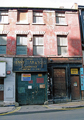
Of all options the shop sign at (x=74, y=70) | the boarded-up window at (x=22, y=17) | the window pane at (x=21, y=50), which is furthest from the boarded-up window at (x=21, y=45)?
the shop sign at (x=74, y=70)

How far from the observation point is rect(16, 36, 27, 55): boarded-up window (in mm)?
12873

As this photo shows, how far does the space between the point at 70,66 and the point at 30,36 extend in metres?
4.66

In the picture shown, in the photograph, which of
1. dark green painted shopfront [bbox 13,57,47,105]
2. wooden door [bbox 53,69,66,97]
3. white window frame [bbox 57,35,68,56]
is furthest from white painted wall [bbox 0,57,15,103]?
white window frame [bbox 57,35,68,56]

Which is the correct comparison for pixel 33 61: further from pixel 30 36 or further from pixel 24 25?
pixel 24 25

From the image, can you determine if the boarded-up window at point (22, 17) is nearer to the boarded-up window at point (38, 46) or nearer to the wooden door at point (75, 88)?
the boarded-up window at point (38, 46)

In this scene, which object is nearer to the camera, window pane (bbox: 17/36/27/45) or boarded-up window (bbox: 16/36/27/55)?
boarded-up window (bbox: 16/36/27/55)

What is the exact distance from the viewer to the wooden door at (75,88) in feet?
41.6

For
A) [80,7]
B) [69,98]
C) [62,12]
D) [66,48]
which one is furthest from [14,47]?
[80,7]

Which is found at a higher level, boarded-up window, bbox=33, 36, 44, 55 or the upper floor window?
the upper floor window

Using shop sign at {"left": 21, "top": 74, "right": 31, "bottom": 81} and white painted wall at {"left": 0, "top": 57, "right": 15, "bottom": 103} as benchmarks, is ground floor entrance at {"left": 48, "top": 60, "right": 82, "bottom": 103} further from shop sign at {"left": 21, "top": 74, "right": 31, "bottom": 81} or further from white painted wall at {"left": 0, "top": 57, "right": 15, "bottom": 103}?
white painted wall at {"left": 0, "top": 57, "right": 15, "bottom": 103}

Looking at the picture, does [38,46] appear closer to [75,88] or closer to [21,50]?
[21,50]

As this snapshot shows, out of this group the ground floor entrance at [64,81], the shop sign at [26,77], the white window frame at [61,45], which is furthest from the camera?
the white window frame at [61,45]

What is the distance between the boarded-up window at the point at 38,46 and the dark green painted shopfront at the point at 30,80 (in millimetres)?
878

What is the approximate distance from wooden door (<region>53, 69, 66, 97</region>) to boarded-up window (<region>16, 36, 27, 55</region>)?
3.49 meters
